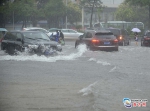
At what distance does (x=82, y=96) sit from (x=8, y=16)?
3468 cm

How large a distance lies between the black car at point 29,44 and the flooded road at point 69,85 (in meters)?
1.55

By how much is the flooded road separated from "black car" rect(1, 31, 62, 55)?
155cm

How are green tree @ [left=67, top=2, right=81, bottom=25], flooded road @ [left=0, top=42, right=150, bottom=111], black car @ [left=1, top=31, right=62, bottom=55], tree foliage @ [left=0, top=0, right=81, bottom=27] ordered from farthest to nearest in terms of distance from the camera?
green tree @ [left=67, top=2, right=81, bottom=25]
tree foliage @ [left=0, top=0, right=81, bottom=27]
black car @ [left=1, top=31, right=62, bottom=55]
flooded road @ [left=0, top=42, right=150, bottom=111]

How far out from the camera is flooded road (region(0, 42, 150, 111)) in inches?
340

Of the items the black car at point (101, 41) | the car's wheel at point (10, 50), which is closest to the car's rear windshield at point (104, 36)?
the black car at point (101, 41)

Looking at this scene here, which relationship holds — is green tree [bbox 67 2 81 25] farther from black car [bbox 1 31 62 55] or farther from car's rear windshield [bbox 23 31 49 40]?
car's rear windshield [bbox 23 31 49 40]

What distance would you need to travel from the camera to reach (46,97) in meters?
9.36

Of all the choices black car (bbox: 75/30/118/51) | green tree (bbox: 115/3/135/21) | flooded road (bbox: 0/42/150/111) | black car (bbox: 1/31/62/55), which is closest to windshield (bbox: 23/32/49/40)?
black car (bbox: 1/31/62/55)

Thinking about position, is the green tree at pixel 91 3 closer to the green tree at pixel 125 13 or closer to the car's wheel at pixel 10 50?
the green tree at pixel 125 13

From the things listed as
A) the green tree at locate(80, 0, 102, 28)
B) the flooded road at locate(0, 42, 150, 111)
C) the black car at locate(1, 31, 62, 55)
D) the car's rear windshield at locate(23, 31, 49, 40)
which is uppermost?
the green tree at locate(80, 0, 102, 28)

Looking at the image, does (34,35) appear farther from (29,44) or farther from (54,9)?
(54,9)

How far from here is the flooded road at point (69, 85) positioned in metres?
8.63

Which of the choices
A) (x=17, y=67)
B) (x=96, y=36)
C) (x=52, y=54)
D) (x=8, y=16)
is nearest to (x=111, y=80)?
(x=17, y=67)

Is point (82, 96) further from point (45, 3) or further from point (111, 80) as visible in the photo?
point (45, 3)
